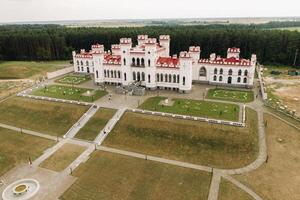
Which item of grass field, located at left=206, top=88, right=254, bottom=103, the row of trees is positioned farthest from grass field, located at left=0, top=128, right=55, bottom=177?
the row of trees

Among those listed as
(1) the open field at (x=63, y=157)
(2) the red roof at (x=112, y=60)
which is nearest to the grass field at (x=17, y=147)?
(1) the open field at (x=63, y=157)

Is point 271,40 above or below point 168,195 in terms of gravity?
above

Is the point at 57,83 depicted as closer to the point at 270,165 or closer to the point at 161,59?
the point at 161,59

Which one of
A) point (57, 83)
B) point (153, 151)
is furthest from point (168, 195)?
point (57, 83)

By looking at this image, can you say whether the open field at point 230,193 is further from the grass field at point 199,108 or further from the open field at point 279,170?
the grass field at point 199,108

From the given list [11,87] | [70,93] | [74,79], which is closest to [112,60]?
[70,93]

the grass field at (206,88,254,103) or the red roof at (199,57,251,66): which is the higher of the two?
the red roof at (199,57,251,66)

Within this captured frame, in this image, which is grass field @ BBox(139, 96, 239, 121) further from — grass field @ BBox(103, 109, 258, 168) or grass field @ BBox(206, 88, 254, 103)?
grass field @ BBox(206, 88, 254, 103)
